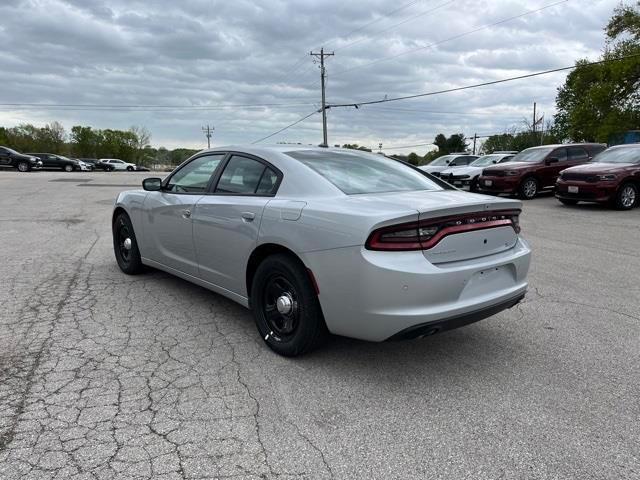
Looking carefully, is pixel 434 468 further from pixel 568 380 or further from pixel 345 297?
pixel 568 380

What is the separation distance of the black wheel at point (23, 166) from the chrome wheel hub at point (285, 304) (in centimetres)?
4077

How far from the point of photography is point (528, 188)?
15391 mm

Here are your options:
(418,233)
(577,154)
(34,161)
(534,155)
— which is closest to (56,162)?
(34,161)

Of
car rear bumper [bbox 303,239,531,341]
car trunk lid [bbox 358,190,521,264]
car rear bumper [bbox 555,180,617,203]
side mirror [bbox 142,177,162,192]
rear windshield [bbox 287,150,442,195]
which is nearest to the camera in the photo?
car rear bumper [bbox 303,239,531,341]

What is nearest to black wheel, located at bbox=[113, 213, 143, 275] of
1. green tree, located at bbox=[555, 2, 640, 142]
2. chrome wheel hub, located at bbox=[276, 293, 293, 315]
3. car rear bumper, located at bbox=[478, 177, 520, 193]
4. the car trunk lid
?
chrome wheel hub, located at bbox=[276, 293, 293, 315]

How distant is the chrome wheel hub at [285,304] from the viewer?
133 inches

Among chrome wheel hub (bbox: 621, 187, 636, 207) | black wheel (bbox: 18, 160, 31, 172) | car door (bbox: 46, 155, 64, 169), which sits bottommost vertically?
chrome wheel hub (bbox: 621, 187, 636, 207)

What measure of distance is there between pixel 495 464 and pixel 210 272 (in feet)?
8.78

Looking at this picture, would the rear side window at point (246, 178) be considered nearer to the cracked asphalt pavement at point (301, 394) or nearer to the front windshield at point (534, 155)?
the cracked asphalt pavement at point (301, 394)

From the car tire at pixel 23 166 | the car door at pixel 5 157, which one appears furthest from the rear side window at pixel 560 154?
the car door at pixel 5 157

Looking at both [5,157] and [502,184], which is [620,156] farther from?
[5,157]

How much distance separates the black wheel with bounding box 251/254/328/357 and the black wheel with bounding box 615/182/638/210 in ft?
38.2

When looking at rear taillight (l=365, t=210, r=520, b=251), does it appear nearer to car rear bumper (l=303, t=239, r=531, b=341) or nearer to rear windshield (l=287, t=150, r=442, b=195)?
car rear bumper (l=303, t=239, r=531, b=341)

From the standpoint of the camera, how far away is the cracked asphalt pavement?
2.33m
